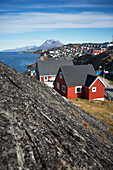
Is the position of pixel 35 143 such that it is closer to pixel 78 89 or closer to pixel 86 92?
pixel 86 92

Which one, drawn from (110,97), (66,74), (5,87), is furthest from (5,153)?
(110,97)

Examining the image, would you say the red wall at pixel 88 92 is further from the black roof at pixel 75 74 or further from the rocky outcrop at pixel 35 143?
the rocky outcrop at pixel 35 143

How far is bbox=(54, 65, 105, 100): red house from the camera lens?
31281mm

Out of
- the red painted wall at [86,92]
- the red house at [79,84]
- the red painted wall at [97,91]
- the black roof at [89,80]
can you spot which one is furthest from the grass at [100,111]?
the black roof at [89,80]

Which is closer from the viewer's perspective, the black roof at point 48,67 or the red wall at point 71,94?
the red wall at point 71,94

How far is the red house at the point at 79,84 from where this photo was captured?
3128 centimetres

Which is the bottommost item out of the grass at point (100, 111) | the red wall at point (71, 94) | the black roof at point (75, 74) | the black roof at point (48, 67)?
the grass at point (100, 111)

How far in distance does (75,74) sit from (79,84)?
3.08 m

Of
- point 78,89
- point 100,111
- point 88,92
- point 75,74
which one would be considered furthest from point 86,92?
point 100,111

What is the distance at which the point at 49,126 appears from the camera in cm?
710

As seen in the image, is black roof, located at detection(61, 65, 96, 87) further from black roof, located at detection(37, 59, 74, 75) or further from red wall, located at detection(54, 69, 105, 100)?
black roof, located at detection(37, 59, 74, 75)

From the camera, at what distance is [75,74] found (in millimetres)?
33406

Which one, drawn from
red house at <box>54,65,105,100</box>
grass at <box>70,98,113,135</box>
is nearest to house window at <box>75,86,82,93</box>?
red house at <box>54,65,105,100</box>

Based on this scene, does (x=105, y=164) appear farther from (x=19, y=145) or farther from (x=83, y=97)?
(x=83, y=97)
